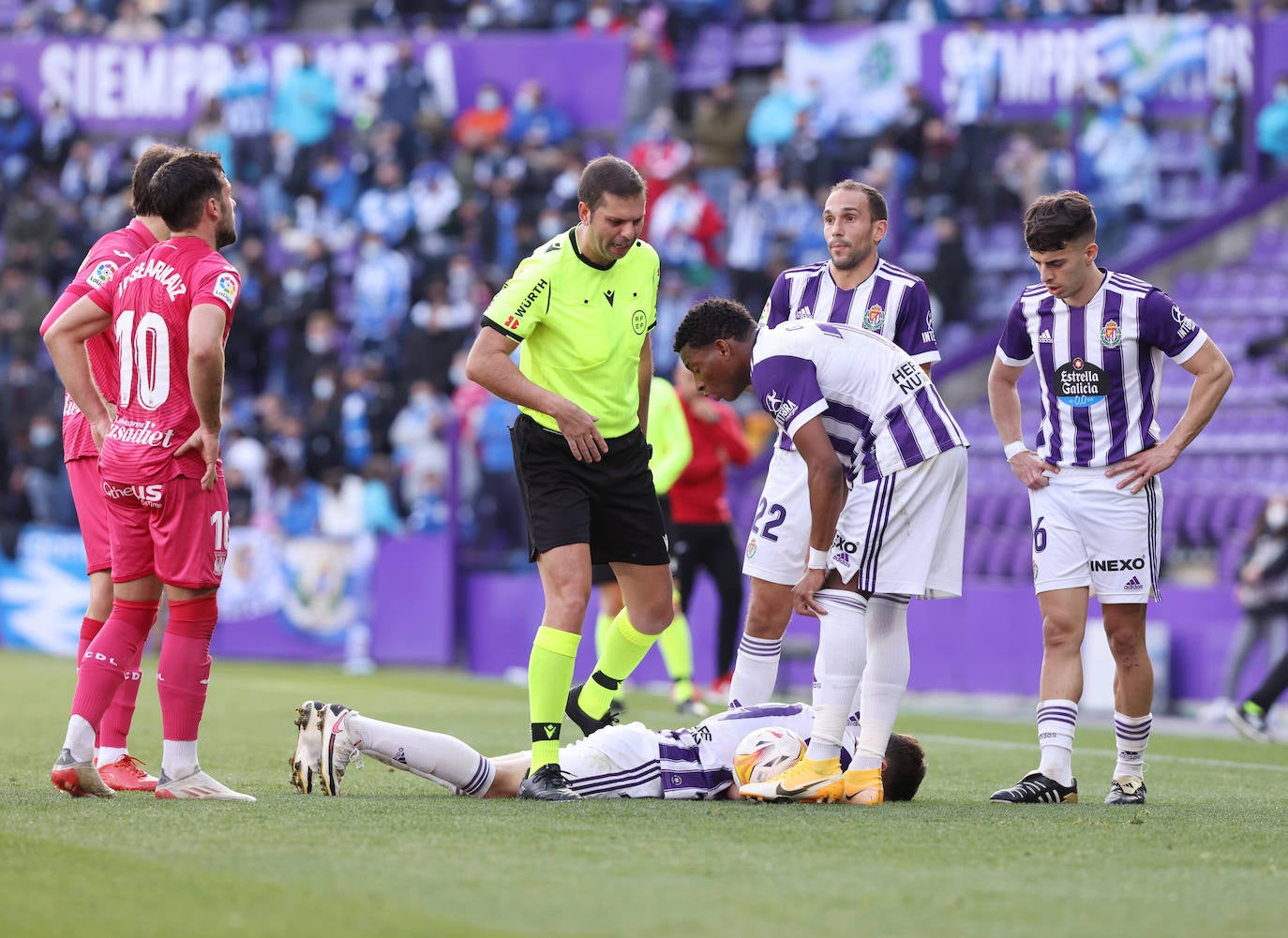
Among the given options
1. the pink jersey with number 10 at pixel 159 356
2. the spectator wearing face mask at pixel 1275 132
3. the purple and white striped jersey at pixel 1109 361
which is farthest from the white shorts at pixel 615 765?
the spectator wearing face mask at pixel 1275 132

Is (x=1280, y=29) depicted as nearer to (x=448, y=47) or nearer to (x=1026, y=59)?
(x=1026, y=59)

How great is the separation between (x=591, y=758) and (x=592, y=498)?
0.94 metres

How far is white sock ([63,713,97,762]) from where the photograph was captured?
5.86m

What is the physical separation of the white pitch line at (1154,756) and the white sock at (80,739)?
16.7 ft

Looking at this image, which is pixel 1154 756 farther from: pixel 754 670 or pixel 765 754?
pixel 765 754

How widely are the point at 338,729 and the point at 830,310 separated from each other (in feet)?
8.49

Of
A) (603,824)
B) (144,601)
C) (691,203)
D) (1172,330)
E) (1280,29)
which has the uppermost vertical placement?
(1280,29)

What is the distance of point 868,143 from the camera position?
62.6 ft

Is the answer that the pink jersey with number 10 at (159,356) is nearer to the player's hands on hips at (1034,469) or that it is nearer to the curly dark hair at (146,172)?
the curly dark hair at (146,172)

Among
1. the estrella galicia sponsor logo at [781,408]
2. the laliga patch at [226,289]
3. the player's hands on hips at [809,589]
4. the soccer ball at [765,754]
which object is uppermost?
the laliga patch at [226,289]

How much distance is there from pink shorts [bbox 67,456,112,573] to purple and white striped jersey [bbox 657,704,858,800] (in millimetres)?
2224

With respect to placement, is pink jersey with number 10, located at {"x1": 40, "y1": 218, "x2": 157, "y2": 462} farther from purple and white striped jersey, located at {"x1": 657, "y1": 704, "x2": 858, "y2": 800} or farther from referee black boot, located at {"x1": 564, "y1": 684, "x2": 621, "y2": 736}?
purple and white striped jersey, located at {"x1": 657, "y1": 704, "x2": 858, "y2": 800}

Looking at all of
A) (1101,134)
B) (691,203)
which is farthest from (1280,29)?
(691,203)

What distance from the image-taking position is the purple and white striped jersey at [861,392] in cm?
614
